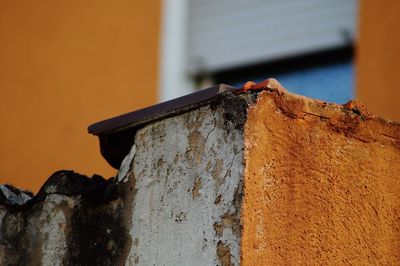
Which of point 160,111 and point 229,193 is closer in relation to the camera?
point 229,193

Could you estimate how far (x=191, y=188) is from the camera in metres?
2.56

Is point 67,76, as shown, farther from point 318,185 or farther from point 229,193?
point 229,193

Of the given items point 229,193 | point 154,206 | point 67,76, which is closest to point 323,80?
point 67,76

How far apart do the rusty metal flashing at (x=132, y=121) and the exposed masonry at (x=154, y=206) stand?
0.02 metres

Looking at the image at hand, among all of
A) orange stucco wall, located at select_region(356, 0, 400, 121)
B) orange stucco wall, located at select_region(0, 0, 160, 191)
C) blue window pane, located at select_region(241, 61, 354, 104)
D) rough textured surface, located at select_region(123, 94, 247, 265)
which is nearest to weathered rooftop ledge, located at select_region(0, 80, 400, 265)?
rough textured surface, located at select_region(123, 94, 247, 265)

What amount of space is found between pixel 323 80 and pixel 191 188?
4.11 m

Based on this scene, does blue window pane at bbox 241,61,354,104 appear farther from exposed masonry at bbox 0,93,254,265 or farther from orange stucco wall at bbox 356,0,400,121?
exposed masonry at bbox 0,93,254,265

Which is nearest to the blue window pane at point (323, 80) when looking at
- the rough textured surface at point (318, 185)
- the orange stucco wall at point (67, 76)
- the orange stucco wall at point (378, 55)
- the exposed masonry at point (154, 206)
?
the orange stucco wall at point (378, 55)

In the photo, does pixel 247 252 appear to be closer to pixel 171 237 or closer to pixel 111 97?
pixel 171 237

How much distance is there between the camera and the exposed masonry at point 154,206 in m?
2.49

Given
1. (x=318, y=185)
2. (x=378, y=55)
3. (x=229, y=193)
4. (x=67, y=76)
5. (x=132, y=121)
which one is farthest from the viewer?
(x=67, y=76)

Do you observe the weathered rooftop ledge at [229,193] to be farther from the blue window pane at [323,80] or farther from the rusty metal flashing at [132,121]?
the blue window pane at [323,80]

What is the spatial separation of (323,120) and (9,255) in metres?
0.90

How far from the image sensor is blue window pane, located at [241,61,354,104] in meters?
6.39
